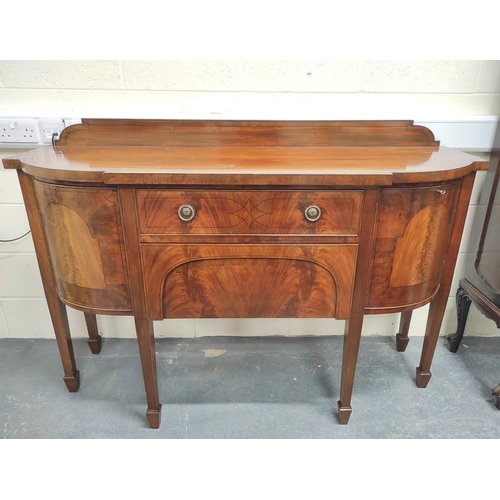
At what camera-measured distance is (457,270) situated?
1.62 m

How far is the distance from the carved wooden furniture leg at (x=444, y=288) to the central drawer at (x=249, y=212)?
0.36 metres

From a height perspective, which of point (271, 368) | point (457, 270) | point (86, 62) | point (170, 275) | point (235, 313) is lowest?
point (271, 368)

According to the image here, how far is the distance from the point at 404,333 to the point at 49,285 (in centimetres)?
139

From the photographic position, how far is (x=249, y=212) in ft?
3.25

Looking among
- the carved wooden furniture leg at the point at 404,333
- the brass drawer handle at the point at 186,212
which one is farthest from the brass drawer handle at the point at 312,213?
the carved wooden furniture leg at the point at 404,333

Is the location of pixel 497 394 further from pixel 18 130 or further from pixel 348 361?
pixel 18 130

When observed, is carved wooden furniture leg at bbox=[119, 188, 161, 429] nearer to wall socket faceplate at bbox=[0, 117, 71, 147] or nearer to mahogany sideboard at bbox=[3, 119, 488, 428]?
mahogany sideboard at bbox=[3, 119, 488, 428]

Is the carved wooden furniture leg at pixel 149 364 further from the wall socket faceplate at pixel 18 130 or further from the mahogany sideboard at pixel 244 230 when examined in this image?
the wall socket faceplate at pixel 18 130

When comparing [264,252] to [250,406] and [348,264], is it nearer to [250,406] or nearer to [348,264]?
[348,264]

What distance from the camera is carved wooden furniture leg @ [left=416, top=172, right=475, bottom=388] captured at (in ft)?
3.60

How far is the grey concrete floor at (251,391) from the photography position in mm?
1273

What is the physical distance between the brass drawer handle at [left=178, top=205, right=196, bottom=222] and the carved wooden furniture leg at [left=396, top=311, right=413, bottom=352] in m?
1.09

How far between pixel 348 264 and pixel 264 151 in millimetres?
467

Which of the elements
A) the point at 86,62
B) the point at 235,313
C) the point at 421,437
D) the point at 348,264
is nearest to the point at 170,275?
the point at 235,313
